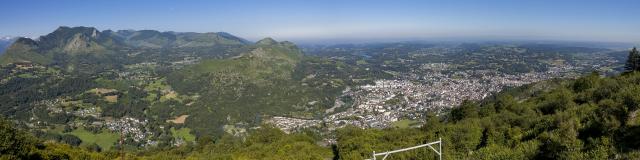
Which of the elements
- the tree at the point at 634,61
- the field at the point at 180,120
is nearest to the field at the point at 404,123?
the tree at the point at 634,61

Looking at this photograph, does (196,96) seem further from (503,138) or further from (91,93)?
(503,138)

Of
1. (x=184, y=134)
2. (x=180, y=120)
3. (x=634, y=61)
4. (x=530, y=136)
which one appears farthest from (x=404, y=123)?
(x=530, y=136)

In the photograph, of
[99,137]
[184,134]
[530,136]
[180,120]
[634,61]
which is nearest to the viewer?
[530,136]

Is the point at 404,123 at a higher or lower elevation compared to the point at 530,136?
lower

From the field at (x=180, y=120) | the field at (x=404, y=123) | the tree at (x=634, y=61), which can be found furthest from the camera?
the field at (x=180, y=120)

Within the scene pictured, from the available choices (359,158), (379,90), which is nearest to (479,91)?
(379,90)

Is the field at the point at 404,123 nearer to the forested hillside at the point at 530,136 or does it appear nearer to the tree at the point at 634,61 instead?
the forested hillside at the point at 530,136

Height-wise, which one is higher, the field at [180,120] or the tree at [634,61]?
the tree at [634,61]

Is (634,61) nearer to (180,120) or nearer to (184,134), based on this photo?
(184,134)

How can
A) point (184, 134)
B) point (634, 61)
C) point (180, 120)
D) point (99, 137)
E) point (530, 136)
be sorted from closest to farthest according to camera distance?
point (530, 136)
point (634, 61)
point (99, 137)
point (184, 134)
point (180, 120)
